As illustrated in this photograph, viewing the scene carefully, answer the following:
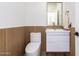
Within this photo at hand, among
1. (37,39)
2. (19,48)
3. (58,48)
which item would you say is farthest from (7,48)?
(58,48)

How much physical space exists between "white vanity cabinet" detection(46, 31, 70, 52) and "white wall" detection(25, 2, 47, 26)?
0.60 meters

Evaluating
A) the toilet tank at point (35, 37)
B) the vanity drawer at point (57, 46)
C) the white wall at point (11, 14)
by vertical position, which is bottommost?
the vanity drawer at point (57, 46)

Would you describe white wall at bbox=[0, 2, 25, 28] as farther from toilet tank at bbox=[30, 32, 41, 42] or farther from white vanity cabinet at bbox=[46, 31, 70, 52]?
white vanity cabinet at bbox=[46, 31, 70, 52]

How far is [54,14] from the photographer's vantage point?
4078mm

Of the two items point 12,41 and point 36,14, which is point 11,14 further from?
point 36,14

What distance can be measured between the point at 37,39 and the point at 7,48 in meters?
1.18

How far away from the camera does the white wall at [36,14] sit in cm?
408

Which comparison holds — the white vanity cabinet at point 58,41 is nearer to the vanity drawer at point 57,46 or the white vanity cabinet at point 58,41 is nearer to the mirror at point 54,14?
the vanity drawer at point 57,46

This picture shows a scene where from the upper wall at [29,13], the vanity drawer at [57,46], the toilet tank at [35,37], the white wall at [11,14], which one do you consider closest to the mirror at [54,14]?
the upper wall at [29,13]

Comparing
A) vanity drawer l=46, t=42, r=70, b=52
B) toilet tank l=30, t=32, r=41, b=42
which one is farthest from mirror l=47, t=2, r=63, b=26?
vanity drawer l=46, t=42, r=70, b=52

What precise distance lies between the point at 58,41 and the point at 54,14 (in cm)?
85

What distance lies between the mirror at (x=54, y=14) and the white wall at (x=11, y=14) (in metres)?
0.77

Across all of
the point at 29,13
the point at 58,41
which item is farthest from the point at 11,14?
the point at 58,41

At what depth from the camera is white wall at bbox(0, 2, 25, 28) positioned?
2.78 m
